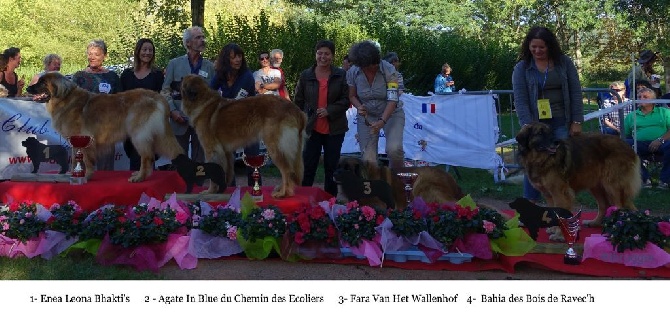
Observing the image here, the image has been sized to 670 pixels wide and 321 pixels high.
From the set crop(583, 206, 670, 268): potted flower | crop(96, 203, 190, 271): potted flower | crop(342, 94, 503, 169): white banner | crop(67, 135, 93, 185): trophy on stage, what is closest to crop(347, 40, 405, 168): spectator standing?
crop(96, 203, 190, 271): potted flower

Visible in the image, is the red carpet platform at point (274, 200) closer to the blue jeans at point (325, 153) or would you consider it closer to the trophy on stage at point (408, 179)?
the blue jeans at point (325, 153)

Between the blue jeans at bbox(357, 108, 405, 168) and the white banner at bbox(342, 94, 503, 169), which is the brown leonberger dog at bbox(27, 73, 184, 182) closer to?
the blue jeans at bbox(357, 108, 405, 168)

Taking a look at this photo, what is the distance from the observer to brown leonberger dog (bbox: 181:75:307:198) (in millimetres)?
6352

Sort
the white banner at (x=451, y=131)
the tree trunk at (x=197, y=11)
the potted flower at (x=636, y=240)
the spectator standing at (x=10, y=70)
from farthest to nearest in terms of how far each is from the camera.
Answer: the tree trunk at (x=197, y=11)
the white banner at (x=451, y=131)
the spectator standing at (x=10, y=70)
the potted flower at (x=636, y=240)

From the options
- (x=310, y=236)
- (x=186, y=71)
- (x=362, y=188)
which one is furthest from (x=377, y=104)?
(x=186, y=71)

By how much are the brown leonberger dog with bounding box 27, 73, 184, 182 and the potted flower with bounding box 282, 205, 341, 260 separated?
6.32ft

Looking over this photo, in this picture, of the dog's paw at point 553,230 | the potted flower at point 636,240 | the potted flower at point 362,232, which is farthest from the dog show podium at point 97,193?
the potted flower at point 636,240

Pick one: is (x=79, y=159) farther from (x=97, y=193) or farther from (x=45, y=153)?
(x=45, y=153)

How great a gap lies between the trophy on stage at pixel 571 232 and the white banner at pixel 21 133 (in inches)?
244

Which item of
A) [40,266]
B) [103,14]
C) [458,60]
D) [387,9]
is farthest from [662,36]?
[103,14]

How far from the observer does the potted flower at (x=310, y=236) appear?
18.5 ft

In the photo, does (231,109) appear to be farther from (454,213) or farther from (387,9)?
(387,9)

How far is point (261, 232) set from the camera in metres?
5.66

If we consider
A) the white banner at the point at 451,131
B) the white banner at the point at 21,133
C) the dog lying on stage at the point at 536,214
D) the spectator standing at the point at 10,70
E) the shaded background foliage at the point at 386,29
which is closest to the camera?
the dog lying on stage at the point at 536,214
